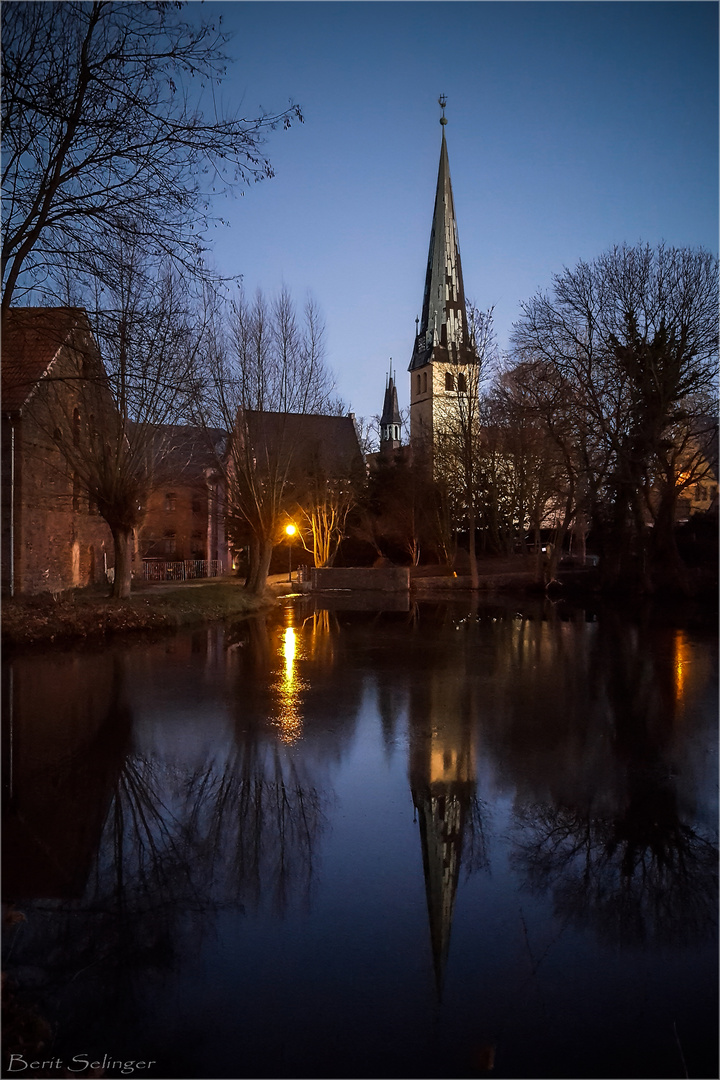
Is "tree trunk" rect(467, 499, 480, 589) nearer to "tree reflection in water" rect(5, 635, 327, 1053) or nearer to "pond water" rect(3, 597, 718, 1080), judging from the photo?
"pond water" rect(3, 597, 718, 1080)

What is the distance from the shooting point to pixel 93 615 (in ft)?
57.4

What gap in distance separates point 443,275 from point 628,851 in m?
67.7

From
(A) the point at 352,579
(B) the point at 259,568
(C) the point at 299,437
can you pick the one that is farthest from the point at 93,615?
(A) the point at 352,579

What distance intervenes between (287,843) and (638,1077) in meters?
2.92

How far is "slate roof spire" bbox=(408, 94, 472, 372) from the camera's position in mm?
66375

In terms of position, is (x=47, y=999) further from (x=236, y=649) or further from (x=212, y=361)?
(x=212, y=361)

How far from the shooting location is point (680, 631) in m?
19.2

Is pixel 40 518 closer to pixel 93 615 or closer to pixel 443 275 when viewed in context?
pixel 93 615

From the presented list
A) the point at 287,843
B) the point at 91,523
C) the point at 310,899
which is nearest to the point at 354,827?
the point at 287,843

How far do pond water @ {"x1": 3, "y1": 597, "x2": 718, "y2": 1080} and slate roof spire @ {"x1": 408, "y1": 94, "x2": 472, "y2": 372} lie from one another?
58431 mm

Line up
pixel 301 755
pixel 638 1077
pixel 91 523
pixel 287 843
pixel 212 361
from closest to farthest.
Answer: pixel 638 1077
pixel 287 843
pixel 301 755
pixel 212 361
pixel 91 523

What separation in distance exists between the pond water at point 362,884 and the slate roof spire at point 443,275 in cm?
5843

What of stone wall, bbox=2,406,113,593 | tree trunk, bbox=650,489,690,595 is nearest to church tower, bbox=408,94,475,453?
tree trunk, bbox=650,489,690,595

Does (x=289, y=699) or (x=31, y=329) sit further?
(x=289, y=699)
